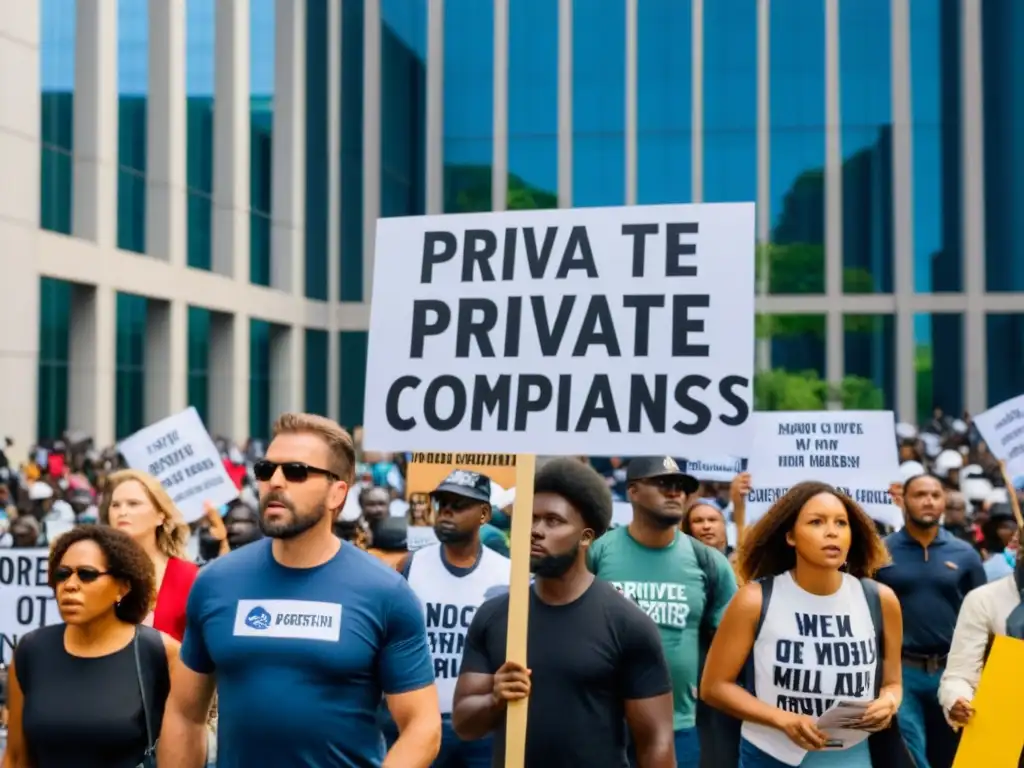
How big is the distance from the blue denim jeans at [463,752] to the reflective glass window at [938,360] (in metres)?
37.9

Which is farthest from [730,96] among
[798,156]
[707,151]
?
[798,156]

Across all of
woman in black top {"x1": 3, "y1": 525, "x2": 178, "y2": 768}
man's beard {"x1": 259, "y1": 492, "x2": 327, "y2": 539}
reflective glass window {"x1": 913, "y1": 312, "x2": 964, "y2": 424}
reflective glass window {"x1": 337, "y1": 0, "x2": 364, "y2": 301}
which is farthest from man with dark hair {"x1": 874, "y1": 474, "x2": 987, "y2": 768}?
reflective glass window {"x1": 337, "y1": 0, "x2": 364, "y2": 301}

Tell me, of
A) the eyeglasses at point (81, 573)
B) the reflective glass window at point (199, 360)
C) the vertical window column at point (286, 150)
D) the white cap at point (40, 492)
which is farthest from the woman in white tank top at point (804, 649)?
the vertical window column at point (286, 150)

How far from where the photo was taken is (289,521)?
4289mm

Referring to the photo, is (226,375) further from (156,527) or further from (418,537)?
(156,527)

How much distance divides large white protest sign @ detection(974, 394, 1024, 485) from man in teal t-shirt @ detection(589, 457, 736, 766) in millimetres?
3731

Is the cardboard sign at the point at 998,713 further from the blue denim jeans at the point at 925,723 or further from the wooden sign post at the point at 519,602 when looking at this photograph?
the blue denim jeans at the point at 925,723

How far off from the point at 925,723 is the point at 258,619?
558cm

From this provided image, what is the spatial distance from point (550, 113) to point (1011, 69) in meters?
12.2

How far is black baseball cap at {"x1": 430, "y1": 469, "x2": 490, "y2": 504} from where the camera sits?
7.29 meters

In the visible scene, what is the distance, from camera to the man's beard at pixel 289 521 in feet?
14.0

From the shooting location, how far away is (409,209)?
4538cm

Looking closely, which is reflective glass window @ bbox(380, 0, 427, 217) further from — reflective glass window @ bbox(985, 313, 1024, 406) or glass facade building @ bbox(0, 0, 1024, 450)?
reflective glass window @ bbox(985, 313, 1024, 406)

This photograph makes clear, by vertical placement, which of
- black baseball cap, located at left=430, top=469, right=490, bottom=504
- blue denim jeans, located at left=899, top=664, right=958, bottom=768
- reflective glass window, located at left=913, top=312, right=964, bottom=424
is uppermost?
reflective glass window, located at left=913, top=312, right=964, bottom=424
